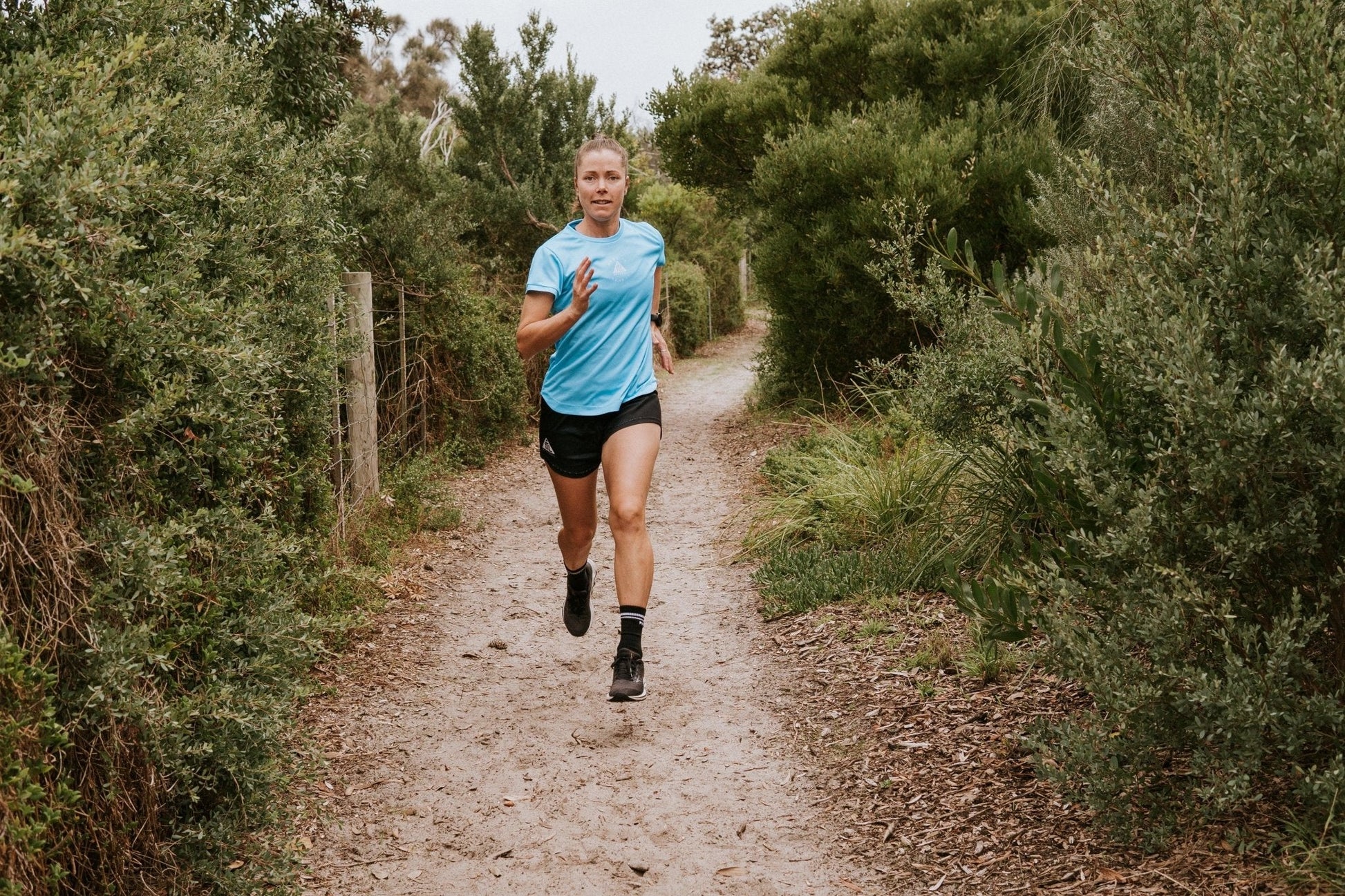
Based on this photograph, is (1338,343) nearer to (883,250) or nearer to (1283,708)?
(1283,708)

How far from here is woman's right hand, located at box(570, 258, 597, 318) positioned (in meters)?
4.37

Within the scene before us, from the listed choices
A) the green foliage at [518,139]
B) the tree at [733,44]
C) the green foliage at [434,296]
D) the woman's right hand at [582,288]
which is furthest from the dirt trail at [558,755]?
the tree at [733,44]

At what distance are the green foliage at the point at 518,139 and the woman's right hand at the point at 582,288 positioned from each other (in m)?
9.91

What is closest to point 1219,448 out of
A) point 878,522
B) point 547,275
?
point 547,275

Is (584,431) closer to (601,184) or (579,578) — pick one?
(579,578)

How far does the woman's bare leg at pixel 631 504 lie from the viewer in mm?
4668

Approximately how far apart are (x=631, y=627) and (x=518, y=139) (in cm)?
1156

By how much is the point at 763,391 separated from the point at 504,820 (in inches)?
375

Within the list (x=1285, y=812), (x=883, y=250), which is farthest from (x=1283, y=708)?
(x=883, y=250)

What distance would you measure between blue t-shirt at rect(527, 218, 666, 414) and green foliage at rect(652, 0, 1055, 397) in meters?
5.20

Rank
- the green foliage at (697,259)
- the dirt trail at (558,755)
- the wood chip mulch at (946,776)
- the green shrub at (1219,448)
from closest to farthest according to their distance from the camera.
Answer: the green shrub at (1219,448) < the wood chip mulch at (946,776) < the dirt trail at (558,755) < the green foliage at (697,259)

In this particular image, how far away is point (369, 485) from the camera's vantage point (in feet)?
25.1

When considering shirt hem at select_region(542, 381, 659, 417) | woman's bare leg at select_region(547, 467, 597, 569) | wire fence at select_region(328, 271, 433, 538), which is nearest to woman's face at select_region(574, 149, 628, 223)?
shirt hem at select_region(542, 381, 659, 417)

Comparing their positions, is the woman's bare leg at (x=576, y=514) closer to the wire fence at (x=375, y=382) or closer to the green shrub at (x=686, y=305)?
the wire fence at (x=375, y=382)
